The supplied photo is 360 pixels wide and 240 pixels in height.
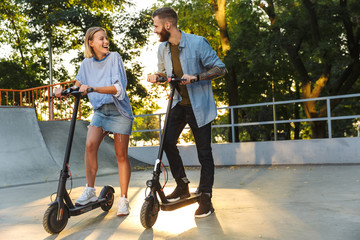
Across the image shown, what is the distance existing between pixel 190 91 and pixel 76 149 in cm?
763

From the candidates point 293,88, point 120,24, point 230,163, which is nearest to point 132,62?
point 120,24

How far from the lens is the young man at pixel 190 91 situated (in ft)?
14.1

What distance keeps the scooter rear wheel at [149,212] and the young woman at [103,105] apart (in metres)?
0.67

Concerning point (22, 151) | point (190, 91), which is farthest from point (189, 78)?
point (22, 151)

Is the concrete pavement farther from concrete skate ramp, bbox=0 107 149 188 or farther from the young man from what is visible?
concrete skate ramp, bbox=0 107 149 188

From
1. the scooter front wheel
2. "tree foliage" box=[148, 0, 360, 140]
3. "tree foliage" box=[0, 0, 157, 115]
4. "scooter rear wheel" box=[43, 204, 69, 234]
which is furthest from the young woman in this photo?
"tree foliage" box=[0, 0, 157, 115]

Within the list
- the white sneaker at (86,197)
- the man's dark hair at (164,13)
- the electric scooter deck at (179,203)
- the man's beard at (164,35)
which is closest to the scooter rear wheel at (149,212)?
the electric scooter deck at (179,203)

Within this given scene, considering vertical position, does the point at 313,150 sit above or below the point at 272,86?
below

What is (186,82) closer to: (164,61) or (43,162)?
(164,61)

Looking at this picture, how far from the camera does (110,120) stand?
4422 mm

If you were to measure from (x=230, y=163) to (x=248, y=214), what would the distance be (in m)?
7.67

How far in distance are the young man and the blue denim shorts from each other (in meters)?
0.48

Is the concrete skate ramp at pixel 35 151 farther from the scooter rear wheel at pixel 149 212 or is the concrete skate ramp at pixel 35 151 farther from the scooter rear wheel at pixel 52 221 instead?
the scooter rear wheel at pixel 149 212

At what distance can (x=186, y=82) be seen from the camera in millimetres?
4062
